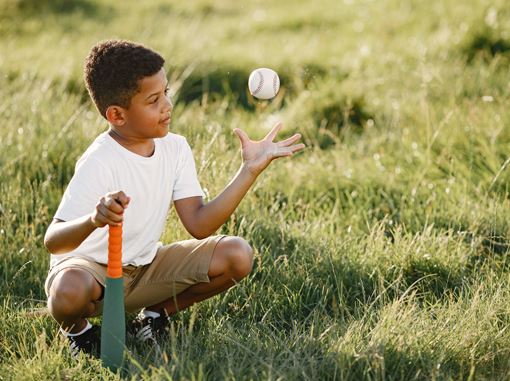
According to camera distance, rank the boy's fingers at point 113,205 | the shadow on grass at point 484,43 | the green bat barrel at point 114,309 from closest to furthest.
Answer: the boy's fingers at point 113,205
the green bat barrel at point 114,309
the shadow on grass at point 484,43

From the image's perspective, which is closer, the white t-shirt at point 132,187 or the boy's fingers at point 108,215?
the boy's fingers at point 108,215

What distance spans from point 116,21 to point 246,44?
6.77 feet

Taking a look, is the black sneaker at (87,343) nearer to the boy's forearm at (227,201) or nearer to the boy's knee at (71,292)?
the boy's knee at (71,292)

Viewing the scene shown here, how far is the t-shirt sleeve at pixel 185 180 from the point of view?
3303 millimetres

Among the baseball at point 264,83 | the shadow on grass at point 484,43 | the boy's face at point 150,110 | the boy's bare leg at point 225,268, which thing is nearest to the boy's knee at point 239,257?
the boy's bare leg at point 225,268

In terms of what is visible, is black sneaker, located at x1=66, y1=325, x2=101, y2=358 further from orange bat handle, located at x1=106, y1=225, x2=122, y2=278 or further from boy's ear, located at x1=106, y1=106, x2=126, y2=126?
boy's ear, located at x1=106, y1=106, x2=126, y2=126

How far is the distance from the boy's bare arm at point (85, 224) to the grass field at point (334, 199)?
1.11 feet

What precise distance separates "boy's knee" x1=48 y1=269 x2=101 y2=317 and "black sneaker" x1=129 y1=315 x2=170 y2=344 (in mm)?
302

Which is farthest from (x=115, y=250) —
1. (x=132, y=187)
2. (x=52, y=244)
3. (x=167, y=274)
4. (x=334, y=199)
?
(x=334, y=199)

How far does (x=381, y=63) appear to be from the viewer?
689cm

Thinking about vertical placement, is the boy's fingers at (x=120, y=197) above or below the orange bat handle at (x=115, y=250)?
above

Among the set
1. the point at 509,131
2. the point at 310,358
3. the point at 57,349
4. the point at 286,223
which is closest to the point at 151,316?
the point at 57,349

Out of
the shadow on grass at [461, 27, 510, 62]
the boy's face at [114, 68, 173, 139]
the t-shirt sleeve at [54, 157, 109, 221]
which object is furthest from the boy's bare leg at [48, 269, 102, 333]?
the shadow on grass at [461, 27, 510, 62]

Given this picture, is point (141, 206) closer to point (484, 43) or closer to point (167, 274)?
point (167, 274)
